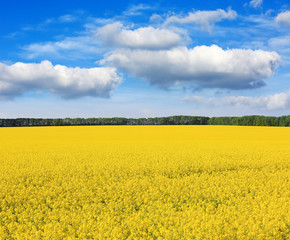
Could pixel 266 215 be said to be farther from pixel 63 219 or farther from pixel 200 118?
pixel 200 118

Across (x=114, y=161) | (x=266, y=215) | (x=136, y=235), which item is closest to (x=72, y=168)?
(x=114, y=161)

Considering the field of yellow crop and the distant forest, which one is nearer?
the field of yellow crop

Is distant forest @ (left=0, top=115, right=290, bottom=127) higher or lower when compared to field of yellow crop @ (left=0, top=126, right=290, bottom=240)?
higher

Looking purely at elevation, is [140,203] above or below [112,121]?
below

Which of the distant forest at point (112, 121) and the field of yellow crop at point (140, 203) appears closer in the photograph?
the field of yellow crop at point (140, 203)

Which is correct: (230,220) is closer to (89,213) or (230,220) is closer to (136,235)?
(136,235)

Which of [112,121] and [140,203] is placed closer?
[140,203]

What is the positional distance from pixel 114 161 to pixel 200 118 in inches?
2602

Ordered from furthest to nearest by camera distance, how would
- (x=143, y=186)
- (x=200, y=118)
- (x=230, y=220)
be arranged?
(x=200, y=118) → (x=143, y=186) → (x=230, y=220)

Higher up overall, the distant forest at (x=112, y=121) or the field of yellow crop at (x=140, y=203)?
the distant forest at (x=112, y=121)

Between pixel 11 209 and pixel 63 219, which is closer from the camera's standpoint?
pixel 63 219

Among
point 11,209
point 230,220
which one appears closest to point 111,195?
point 11,209

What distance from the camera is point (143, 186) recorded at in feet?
38.3

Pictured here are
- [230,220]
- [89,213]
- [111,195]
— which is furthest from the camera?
[111,195]
